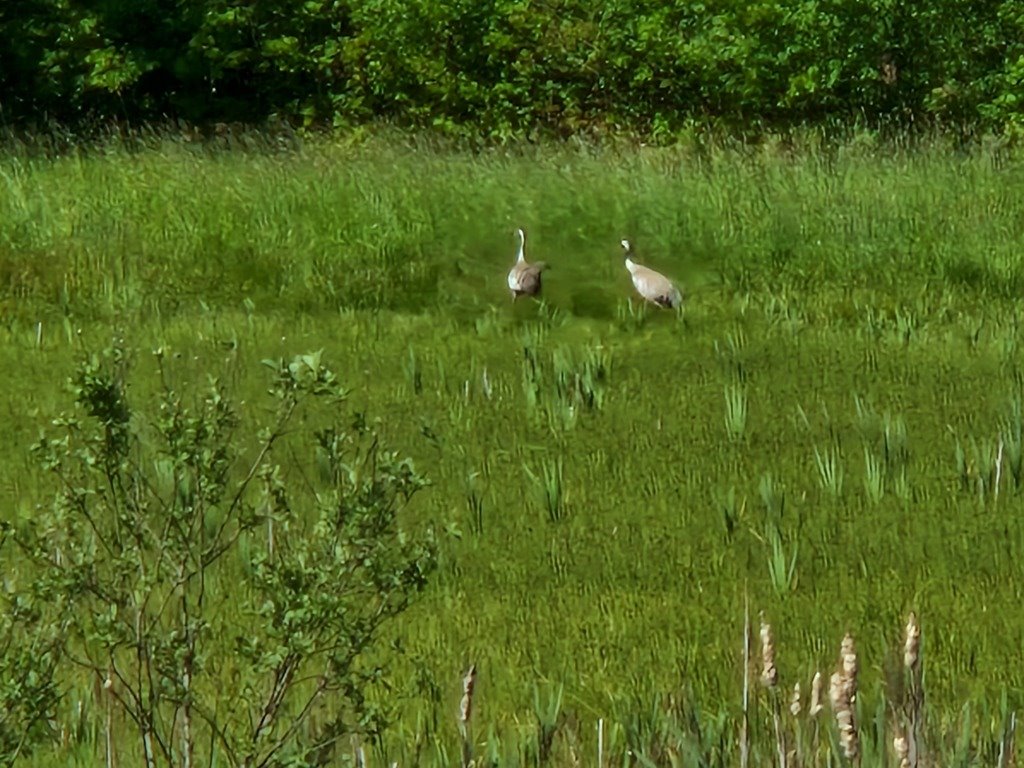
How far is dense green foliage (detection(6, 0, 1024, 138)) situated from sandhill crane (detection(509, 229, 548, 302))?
6667 millimetres

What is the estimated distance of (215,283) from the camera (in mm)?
11039

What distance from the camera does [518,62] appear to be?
18.1m

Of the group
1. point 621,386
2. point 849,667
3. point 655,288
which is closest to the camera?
point 849,667

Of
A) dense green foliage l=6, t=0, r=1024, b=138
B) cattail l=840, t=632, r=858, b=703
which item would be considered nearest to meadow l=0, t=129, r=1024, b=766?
cattail l=840, t=632, r=858, b=703

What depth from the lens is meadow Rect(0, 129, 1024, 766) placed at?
4.71 metres

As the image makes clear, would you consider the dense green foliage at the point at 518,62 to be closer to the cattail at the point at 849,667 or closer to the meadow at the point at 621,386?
the meadow at the point at 621,386

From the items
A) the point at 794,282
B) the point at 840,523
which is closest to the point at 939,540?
the point at 840,523

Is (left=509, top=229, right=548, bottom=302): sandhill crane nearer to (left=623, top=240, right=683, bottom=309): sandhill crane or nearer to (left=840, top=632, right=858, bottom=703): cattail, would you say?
(left=623, top=240, right=683, bottom=309): sandhill crane

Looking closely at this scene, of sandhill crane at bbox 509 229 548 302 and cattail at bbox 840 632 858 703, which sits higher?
cattail at bbox 840 632 858 703

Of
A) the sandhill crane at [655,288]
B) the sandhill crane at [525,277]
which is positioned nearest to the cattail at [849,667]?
the sandhill crane at [655,288]

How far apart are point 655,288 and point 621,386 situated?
5.70 ft

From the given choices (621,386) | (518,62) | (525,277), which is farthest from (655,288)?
(518,62)

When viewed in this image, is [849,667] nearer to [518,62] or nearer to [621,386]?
[621,386]

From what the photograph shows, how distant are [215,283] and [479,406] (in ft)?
11.4
